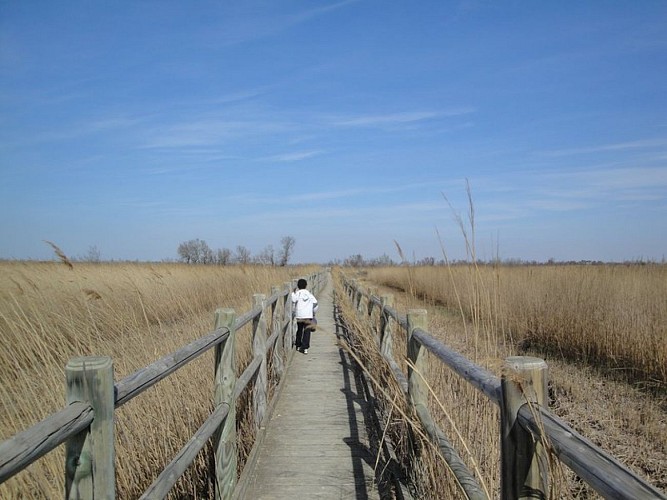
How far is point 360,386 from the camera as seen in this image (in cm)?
702

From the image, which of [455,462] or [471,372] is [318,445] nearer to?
[455,462]

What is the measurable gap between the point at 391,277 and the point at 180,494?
92.5 feet

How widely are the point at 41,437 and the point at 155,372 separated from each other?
2.87 ft

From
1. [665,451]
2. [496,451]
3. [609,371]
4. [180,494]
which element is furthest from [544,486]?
[609,371]

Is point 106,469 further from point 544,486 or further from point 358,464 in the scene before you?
point 358,464

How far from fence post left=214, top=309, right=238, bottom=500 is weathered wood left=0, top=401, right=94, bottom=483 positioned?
1.84 m

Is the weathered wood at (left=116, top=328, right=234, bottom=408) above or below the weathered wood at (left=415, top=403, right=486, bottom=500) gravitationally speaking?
above

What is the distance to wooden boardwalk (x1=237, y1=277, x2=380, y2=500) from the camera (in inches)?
157

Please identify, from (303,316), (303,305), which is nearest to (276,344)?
(303,316)

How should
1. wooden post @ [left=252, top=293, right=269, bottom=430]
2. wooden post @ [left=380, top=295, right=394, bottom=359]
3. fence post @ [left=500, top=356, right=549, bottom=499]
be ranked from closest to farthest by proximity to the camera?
fence post @ [left=500, top=356, right=549, bottom=499] → wooden post @ [left=252, top=293, right=269, bottom=430] → wooden post @ [left=380, top=295, right=394, bottom=359]

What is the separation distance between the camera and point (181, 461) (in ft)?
7.95

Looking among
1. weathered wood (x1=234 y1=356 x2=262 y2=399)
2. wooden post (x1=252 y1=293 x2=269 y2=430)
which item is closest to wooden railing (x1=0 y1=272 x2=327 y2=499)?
weathered wood (x1=234 y1=356 x2=262 y2=399)

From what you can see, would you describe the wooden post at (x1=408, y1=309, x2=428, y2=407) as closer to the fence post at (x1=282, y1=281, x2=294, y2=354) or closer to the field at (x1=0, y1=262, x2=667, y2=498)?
the field at (x1=0, y1=262, x2=667, y2=498)

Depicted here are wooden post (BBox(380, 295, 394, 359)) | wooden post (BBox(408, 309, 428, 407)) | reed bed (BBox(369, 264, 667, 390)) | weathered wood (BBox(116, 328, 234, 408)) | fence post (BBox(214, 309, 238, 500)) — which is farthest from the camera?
reed bed (BBox(369, 264, 667, 390))
